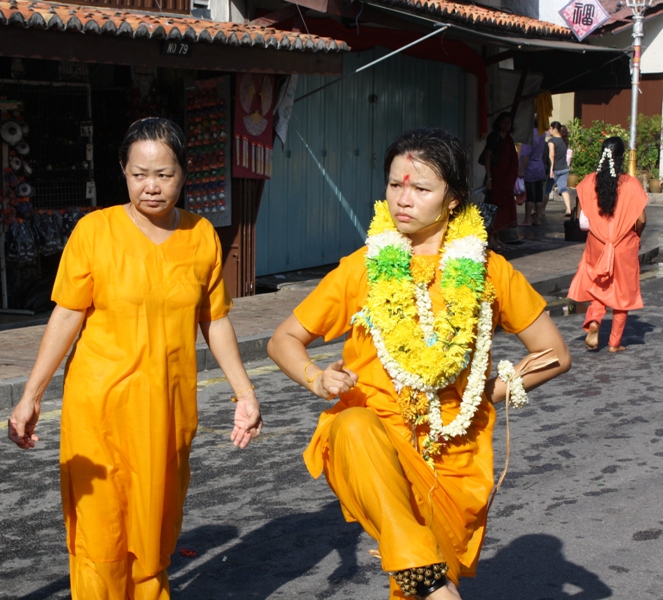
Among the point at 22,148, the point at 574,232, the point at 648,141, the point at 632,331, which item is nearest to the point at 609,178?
the point at 632,331

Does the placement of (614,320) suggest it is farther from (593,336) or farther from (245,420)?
(245,420)

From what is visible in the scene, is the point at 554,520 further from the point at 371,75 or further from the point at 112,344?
the point at 371,75

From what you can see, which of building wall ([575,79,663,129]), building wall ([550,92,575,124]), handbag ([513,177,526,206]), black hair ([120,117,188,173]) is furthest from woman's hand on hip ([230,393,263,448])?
building wall ([550,92,575,124])

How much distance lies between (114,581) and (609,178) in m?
6.90

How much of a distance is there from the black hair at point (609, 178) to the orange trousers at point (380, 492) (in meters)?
6.79

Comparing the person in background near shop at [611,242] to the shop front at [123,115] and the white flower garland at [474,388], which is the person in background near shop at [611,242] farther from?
the white flower garland at [474,388]

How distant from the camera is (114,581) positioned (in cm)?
374

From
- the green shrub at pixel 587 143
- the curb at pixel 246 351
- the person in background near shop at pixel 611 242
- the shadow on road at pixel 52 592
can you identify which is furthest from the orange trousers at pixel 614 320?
the green shrub at pixel 587 143

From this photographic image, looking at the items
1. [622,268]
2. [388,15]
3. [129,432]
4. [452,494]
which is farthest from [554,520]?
[388,15]

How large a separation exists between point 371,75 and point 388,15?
2.42 meters

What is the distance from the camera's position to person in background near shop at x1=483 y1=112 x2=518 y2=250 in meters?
16.4

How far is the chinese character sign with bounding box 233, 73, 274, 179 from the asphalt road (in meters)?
4.52

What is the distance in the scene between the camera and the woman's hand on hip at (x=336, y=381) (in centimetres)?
313

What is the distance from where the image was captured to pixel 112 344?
12.1 feet
